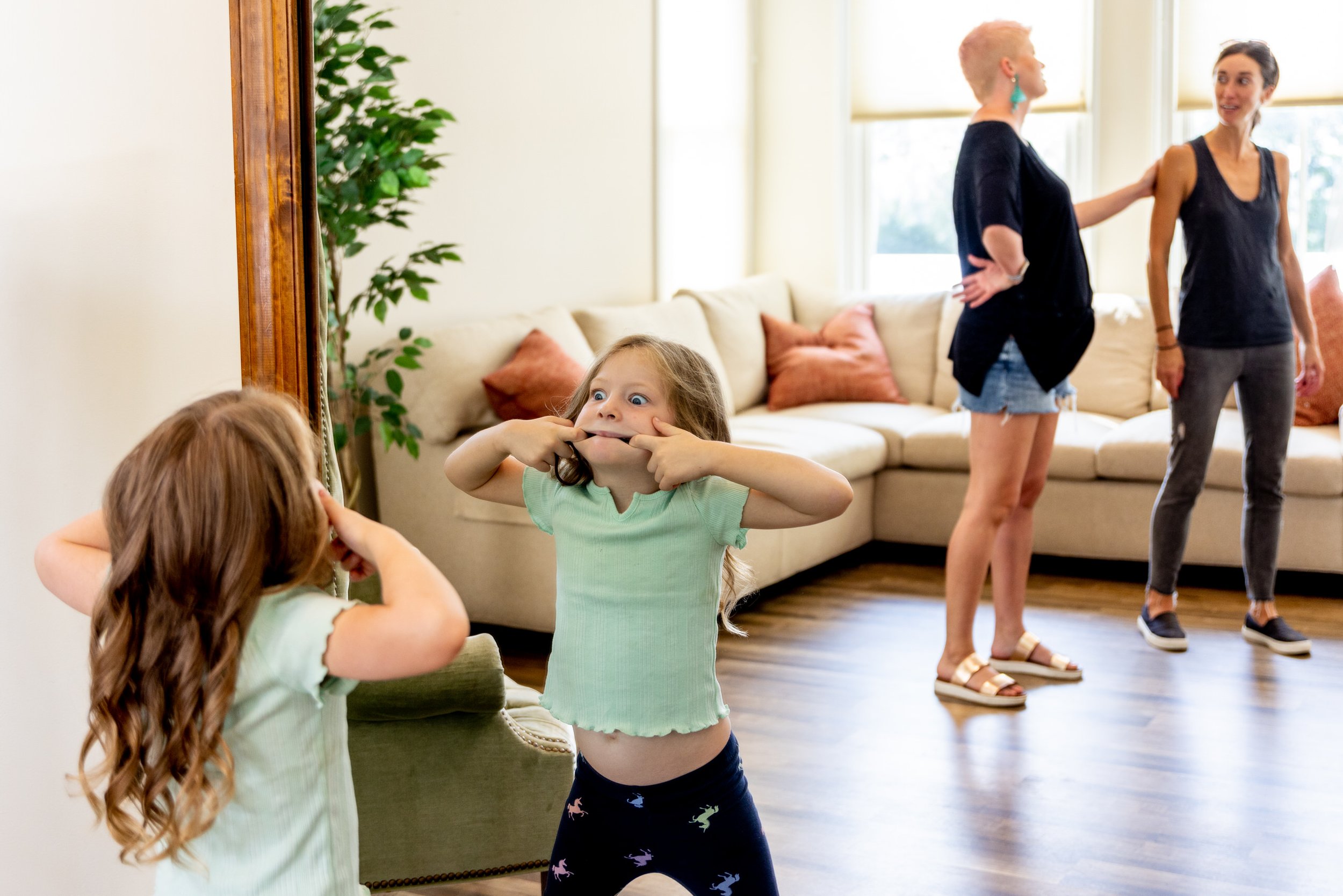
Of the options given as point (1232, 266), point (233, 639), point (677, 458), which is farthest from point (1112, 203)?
point (233, 639)

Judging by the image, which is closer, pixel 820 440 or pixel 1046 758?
pixel 1046 758

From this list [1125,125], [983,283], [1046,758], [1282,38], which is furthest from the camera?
[1125,125]

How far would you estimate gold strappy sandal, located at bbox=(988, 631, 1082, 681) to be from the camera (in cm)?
335

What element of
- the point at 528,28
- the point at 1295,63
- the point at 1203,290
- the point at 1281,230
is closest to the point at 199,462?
the point at 1203,290

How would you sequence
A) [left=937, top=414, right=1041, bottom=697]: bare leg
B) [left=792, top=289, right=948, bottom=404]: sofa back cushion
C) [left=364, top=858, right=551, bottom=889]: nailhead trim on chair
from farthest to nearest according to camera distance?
[left=792, top=289, right=948, bottom=404]: sofa back cushion, [left=937, top=414, right=1041, bottom=697]: bare leg, [left=364, top=858, right=551, bottom=889]: nailhead trim on chair

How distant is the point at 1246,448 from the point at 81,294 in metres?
2.91

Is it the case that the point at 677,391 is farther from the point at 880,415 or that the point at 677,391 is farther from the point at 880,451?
the point at 880,415

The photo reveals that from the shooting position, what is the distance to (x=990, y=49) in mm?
2963

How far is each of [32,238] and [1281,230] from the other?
10.1ft

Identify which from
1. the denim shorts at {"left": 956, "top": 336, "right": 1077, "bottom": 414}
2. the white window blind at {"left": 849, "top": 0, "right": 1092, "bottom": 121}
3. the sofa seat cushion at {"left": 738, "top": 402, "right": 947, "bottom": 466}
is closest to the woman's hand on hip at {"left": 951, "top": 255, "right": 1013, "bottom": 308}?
the denim shorts at {"left": 956, "top": 336, "right": 1077, "bottom": 414}

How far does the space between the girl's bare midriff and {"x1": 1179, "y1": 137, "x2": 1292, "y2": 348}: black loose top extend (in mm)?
2445

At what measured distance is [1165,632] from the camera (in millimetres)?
3619

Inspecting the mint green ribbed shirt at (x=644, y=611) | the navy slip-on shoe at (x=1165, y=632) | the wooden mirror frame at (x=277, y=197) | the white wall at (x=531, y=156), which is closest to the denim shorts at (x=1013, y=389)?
the navy slip-on shoe at (x=1165, y=632)

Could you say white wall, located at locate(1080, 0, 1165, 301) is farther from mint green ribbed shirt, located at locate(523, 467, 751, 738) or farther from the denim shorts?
mint green ribbed shirt, located at locate(523, 467, 751, 738)
